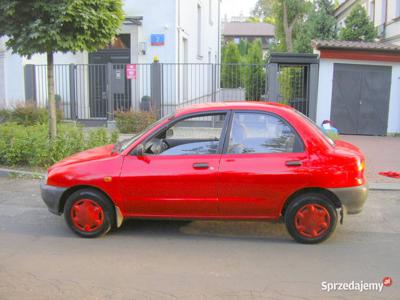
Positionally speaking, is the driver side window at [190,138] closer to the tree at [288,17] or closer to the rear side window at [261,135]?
the rear side window at [261,135]

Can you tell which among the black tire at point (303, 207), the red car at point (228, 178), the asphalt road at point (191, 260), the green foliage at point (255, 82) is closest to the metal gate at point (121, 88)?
the green foliage at point (255, 82)

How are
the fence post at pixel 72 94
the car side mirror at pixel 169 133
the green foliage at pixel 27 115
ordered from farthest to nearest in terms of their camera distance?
the fence post at pixel 72 94
the green foliage at pixel 27 115
the car side mirror at pixel 169 133

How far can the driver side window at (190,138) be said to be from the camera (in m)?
5.41

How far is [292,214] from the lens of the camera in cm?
523

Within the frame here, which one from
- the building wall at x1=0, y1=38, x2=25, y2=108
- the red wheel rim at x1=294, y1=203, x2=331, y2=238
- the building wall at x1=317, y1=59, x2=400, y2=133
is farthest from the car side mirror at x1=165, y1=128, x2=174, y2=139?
the building wall at x1=0, y1=38, x2=25, y2=108

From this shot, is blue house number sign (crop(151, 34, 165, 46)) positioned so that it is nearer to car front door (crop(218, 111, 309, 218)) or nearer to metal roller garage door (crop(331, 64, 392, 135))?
metal roller garage door (crop(331, 64, 392, 135))

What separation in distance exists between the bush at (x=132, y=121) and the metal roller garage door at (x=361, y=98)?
6.21m

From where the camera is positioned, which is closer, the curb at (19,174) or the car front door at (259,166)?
the car front door at (259,166)

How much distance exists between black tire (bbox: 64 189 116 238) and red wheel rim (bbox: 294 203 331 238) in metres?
2.14

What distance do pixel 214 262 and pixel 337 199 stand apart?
1593mm

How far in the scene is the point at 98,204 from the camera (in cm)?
545

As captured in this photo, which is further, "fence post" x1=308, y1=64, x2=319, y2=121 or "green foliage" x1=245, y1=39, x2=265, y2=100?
"green foliage" x1=245, y1=39, x2=265, y2=100

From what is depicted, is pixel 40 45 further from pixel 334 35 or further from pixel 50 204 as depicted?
pixel 334 35

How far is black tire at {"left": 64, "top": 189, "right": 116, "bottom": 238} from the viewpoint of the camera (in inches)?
214
